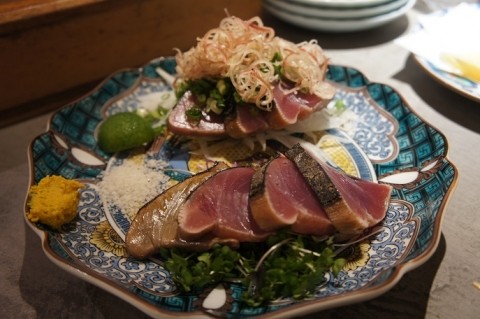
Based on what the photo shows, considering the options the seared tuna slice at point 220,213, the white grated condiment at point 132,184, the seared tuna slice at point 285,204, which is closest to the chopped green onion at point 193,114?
the white grated condiment at point 132,184

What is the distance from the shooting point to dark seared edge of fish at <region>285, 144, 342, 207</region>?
1813 mm

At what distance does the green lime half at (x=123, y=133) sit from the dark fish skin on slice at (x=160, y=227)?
667 millimetres

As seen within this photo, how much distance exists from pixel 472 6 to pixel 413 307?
9.81 feet

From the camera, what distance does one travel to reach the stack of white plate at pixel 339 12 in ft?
11.5

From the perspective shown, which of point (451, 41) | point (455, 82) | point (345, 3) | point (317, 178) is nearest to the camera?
point (317, 178)

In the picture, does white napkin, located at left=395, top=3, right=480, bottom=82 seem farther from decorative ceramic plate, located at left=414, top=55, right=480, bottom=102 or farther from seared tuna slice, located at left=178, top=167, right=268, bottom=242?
seared tuna slice, located at left=178, top=167, right=268, bottom=242

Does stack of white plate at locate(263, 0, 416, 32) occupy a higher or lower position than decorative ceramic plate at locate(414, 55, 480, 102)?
higher

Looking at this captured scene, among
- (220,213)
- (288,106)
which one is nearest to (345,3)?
(288,106)

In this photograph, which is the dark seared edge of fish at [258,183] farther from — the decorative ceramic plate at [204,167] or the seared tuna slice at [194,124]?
the seared tuna slice at [194,124]

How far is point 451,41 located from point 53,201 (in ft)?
9.72

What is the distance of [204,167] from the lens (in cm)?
257

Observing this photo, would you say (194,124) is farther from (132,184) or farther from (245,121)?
(132,184)

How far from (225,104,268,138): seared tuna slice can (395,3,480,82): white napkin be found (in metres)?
1.43

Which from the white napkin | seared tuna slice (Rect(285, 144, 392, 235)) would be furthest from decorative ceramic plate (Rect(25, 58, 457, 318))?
the white napkin
